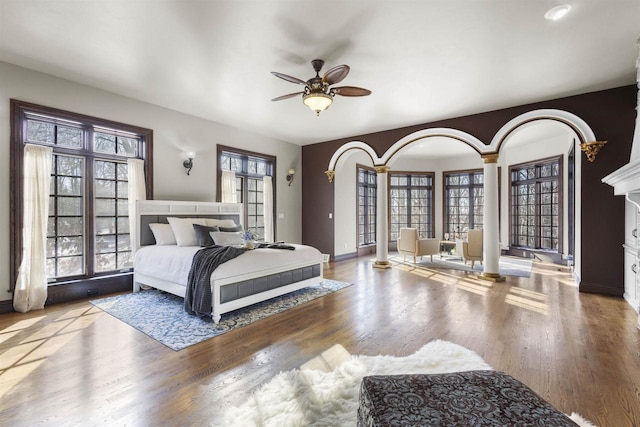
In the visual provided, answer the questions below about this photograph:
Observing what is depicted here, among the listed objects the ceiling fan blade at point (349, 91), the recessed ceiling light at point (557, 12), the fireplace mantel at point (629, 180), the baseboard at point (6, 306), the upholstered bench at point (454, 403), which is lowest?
the baseboard at point (6, 306)

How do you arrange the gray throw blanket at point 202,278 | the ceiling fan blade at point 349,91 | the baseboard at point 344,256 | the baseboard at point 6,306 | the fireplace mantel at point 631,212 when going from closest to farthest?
1. the fireplace mantel at point 631,212
2. the gray throw blanket at point 202,278
3. the ceiling fan blade at point 349,91
4. the baseboard at point 6,306
5. the baseboard at point 344,256

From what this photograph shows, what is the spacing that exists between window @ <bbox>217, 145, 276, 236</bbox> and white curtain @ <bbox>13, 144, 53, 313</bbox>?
2.91 m

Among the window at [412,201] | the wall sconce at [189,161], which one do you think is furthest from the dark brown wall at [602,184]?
the wall sconce at [189,161]

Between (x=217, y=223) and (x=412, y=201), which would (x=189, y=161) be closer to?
(x=217, y=223)

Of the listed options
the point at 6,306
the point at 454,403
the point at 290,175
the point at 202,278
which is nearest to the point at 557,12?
the point at 454,403

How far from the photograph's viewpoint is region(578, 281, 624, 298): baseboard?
4.49 m

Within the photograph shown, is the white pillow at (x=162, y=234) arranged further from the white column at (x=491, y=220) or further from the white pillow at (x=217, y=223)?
the white column at (x=491, y=220)

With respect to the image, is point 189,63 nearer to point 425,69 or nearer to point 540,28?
point 425,69

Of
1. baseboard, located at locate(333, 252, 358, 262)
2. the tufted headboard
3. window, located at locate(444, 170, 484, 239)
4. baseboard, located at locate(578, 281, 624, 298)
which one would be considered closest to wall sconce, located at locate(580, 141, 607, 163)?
baseboard, located at locate(578, 281, 624, 298)

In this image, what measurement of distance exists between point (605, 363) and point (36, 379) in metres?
4.52

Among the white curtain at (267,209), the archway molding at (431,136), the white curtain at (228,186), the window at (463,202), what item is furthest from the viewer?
the window at (463,202)

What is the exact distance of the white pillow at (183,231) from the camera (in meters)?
4.68

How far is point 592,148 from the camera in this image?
4.59m

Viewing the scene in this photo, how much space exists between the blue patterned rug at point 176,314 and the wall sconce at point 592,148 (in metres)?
4.37
